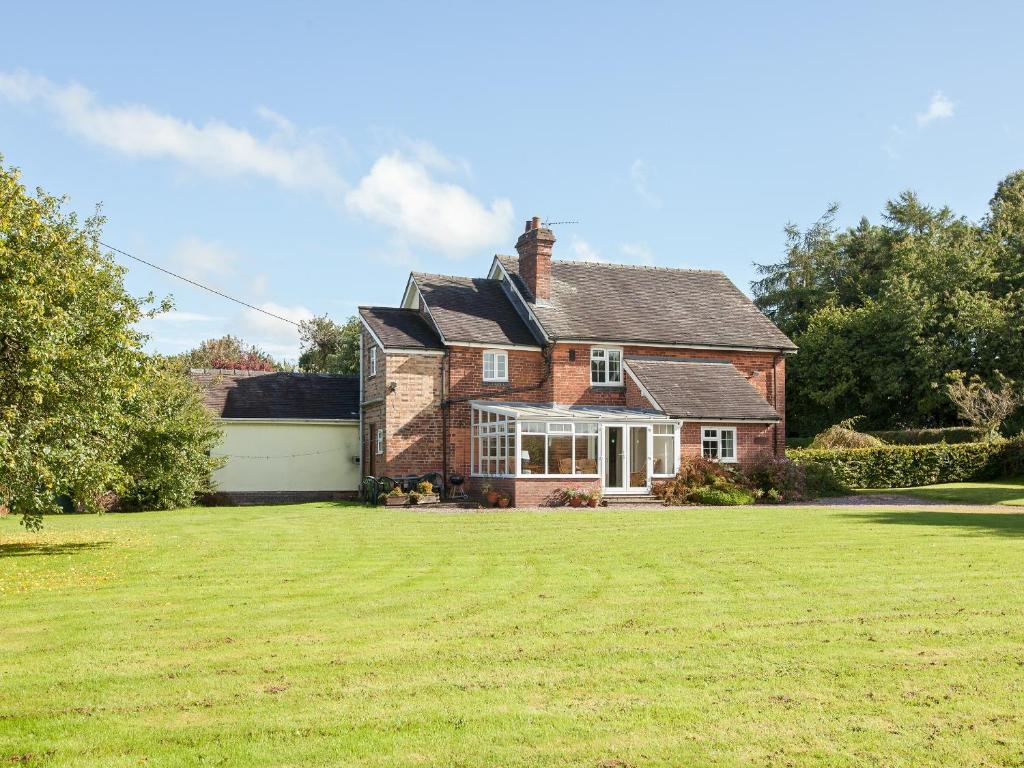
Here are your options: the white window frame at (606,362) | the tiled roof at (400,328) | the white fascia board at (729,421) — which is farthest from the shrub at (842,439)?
the tiled roof at (400,328)

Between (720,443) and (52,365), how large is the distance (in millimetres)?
23082

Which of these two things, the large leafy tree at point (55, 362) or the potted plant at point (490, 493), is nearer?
the large leafy tree at point (55, 362)

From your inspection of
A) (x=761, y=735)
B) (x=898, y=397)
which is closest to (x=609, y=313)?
(x=898, y=397)

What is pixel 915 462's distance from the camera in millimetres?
36156

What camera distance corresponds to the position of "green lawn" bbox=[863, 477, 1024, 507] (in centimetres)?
2969

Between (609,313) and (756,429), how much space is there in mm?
6770

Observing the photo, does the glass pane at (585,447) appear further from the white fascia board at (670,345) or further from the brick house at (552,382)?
the white fascia board at (670,345)

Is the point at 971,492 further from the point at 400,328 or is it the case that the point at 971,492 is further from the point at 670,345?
the point at 400,328

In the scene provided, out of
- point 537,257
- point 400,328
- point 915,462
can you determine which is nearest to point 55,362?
point 400,328

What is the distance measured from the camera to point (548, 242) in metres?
35.2

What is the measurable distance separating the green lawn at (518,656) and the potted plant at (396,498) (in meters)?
12.6

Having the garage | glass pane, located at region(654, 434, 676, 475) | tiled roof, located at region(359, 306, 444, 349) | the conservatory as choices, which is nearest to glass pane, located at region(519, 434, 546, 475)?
the conservatory

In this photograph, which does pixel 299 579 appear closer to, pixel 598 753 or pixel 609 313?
pixel 598 753

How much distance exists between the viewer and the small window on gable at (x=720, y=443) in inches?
1303
